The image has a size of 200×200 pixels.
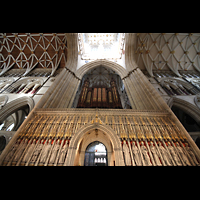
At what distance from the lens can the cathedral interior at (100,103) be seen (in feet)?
13.2

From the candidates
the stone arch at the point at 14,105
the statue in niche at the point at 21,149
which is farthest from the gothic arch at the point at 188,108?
the stone arch at the point at 14,105

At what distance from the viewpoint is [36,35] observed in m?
11.6

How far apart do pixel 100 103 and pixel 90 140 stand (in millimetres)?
4674

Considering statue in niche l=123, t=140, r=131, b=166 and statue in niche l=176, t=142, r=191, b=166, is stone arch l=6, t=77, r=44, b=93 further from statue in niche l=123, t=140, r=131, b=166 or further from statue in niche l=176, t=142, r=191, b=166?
statue in niche l=176, t=142, r=191, b=166

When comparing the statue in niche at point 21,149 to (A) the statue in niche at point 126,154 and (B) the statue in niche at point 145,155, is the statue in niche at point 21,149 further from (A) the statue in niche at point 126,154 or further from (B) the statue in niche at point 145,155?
(B) the statue in niche at point 145,155

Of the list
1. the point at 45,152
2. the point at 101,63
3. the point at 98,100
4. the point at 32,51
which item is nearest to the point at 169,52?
the point at 101,63

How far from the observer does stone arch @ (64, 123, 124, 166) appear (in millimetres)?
3760

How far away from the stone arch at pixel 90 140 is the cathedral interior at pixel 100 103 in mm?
34

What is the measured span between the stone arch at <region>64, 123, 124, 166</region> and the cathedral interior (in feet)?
0.11

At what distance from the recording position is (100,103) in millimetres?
9672

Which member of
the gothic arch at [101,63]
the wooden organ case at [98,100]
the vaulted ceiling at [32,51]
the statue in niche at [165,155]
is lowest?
the statue in niche at [165,155]

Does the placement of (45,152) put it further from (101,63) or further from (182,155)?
(101,63)
